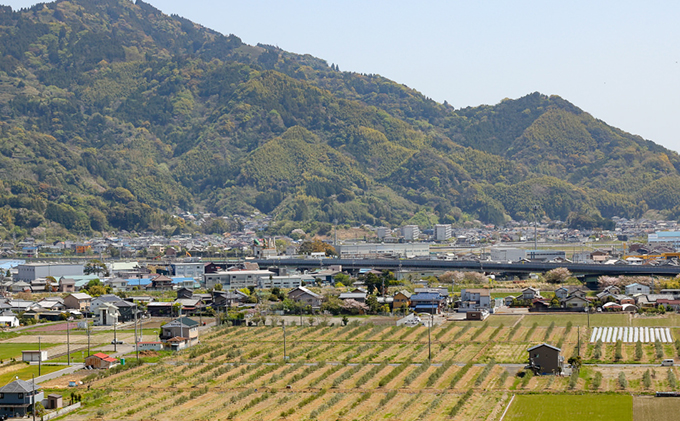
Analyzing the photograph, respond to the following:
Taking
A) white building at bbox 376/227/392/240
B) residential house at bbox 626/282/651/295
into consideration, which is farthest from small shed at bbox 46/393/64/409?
white building at bbox 376/227/392/240

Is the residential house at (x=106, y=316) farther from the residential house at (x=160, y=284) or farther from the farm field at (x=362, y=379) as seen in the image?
the residential house at (x=160, y=284)

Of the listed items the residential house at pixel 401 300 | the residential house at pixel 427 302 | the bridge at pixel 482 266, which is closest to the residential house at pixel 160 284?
the bridge at pixel 482 266

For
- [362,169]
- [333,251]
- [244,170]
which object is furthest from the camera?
[362,169]

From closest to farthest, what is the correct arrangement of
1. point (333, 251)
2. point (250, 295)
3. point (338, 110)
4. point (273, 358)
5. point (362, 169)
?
point (273, 358)
point (250, 295)
point (333, 251)
point (362, 169)
point (338, 110)

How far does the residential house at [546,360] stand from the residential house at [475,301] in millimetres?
17229

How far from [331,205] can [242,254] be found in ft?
143

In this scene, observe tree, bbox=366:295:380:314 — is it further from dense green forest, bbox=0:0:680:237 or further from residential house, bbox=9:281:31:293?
dense green forest, bbox=0:0:680:237

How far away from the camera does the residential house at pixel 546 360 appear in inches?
1096

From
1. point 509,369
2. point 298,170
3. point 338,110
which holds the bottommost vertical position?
point 509,369

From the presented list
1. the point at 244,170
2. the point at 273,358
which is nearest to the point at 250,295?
the point at 273,358

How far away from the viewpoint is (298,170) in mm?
149875

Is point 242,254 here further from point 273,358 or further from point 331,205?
point 273,358

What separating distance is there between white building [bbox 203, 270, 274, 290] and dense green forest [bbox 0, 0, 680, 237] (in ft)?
170

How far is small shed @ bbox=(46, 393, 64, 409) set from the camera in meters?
24.6
